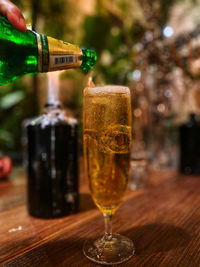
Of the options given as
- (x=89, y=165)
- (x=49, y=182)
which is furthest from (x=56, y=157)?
(x=89, y=165)

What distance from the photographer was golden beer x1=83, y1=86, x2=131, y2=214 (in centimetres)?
56

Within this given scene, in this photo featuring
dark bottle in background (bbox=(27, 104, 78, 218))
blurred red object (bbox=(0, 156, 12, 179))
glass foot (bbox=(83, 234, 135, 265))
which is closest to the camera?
glass foot (bbox=(83, 234, 135, 265))

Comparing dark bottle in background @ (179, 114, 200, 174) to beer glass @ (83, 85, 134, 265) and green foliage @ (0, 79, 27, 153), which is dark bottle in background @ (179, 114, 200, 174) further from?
green foliage @ (0, 79, 27, 153)

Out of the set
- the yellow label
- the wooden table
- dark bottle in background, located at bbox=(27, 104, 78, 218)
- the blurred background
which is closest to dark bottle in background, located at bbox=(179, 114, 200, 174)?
the blurred background

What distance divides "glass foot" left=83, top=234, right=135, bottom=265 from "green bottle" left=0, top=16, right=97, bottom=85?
423 millimetres

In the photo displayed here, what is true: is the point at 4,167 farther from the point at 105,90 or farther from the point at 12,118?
the point at 12,118

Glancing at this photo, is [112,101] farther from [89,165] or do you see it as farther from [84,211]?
[84,211]

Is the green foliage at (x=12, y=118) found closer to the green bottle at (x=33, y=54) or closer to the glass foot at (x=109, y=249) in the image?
the green bottle at (x=33, y=54)

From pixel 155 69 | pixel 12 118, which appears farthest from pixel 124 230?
pixel 12 118

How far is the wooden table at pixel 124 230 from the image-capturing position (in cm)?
51

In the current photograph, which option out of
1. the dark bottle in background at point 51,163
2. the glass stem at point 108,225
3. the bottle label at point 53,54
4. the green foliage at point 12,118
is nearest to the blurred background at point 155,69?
the dark bottle in background at point 51,163

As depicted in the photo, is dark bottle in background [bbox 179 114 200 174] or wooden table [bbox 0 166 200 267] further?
dark bottle in background [bbox 179 114 200 174]

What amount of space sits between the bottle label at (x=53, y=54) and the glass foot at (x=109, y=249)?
42cm

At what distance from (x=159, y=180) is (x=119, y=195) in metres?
0.64
